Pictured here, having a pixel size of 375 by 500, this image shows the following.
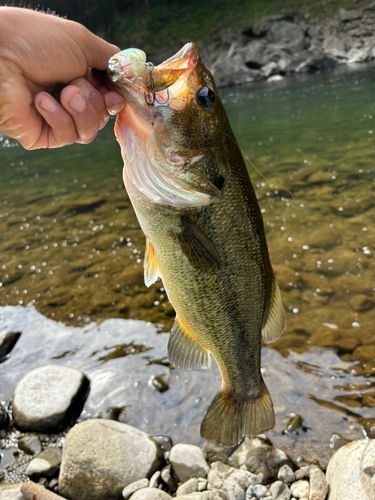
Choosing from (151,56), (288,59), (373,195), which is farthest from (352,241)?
(151,56)

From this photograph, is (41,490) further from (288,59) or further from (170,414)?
(288,59)

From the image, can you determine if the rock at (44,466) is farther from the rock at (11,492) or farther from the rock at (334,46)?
the rock at (334,46)

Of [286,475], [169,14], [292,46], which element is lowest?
[292,46]

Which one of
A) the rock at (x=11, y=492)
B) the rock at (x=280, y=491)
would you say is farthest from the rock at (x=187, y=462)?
the rock at (x=11, y=492)

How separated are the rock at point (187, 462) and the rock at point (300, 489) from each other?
0.68 metres

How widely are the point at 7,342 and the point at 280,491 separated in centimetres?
388

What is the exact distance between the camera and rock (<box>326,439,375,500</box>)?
104 inches

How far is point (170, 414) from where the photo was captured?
419 cm

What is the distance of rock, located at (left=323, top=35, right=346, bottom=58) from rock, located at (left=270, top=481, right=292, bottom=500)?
3581 cm

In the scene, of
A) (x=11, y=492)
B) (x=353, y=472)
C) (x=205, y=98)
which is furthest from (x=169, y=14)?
(x=353, y=472)

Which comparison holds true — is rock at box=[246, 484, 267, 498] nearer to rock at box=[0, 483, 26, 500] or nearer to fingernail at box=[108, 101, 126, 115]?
rock at box=[0, 483, 26, 500]

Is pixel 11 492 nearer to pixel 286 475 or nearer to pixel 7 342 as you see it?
pixel 286 475

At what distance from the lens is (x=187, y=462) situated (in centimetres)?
350

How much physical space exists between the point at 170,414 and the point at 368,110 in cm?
1351
